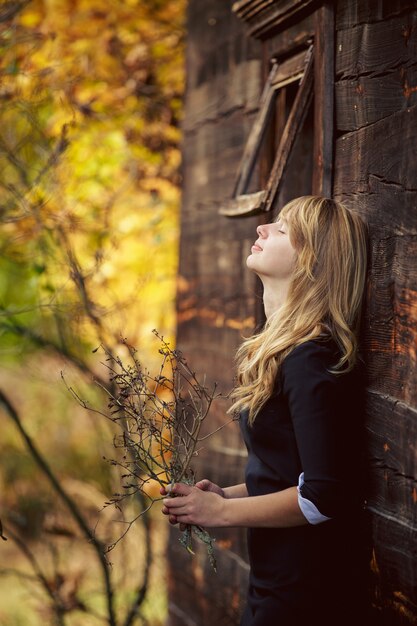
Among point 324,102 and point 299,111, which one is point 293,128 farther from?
point 324,102

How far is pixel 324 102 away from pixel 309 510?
1.48 m

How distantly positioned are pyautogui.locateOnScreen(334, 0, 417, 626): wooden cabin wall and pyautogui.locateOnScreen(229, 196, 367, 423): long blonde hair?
0.31ft

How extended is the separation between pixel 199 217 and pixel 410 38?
2.76 metres

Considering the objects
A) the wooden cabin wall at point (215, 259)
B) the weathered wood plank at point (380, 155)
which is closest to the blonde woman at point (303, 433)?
the weathered wood plank at point (380, 155)

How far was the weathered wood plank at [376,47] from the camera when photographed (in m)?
2.58

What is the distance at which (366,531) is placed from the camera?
105 inches

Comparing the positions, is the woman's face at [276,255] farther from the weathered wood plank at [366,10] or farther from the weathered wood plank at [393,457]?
the weathered wood plank at [366,10]

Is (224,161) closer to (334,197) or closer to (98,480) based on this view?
(334,197)

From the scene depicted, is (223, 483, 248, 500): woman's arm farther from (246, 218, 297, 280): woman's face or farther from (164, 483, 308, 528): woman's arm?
(246, 218, 297, 280): woman's face

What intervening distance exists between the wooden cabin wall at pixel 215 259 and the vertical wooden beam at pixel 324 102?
137cm

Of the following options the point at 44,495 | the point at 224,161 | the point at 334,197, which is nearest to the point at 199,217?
the point at 224,161

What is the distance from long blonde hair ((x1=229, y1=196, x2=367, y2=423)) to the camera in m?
2.45

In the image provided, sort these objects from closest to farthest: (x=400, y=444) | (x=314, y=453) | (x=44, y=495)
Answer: (x=314, y=453)
(x=400, y=444)
(x=44, y=495)

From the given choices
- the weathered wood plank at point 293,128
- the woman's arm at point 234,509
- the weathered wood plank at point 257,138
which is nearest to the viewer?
the woman's arm at point 234,509
